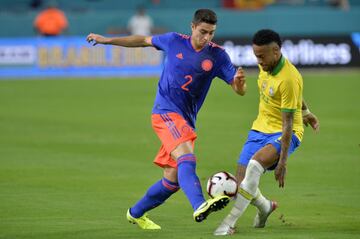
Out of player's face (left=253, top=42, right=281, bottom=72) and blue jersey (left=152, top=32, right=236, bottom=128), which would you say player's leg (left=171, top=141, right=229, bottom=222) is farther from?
player's face (left=253, top=42, right=281, bottom=72)

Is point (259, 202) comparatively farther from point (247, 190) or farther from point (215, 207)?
point (215, 207)

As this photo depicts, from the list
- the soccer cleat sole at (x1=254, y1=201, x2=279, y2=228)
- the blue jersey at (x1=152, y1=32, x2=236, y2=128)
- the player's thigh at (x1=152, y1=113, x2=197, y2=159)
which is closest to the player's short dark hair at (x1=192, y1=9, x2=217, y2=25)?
the blue jersey at (x1=152, y1=32, x2=236, y2=128)

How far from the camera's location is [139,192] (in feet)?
40.5

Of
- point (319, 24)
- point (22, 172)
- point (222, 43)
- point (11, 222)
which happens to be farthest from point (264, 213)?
point (319, 24)

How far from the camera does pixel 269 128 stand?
963 centimetres

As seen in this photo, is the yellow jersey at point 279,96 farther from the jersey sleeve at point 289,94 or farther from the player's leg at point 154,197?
the player's leg at point 154,197

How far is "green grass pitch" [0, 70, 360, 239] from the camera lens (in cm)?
987

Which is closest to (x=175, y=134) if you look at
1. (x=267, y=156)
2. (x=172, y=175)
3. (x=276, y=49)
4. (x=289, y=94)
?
(x=172, y=175)

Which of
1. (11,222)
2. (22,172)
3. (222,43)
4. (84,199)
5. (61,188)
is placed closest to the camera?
(11,222)

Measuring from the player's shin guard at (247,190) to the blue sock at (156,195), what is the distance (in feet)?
2.07

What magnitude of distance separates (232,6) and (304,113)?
1087 inches

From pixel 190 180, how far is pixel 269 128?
122 cm

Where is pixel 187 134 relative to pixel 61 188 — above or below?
above

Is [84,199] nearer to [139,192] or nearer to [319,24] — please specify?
[139,192]
